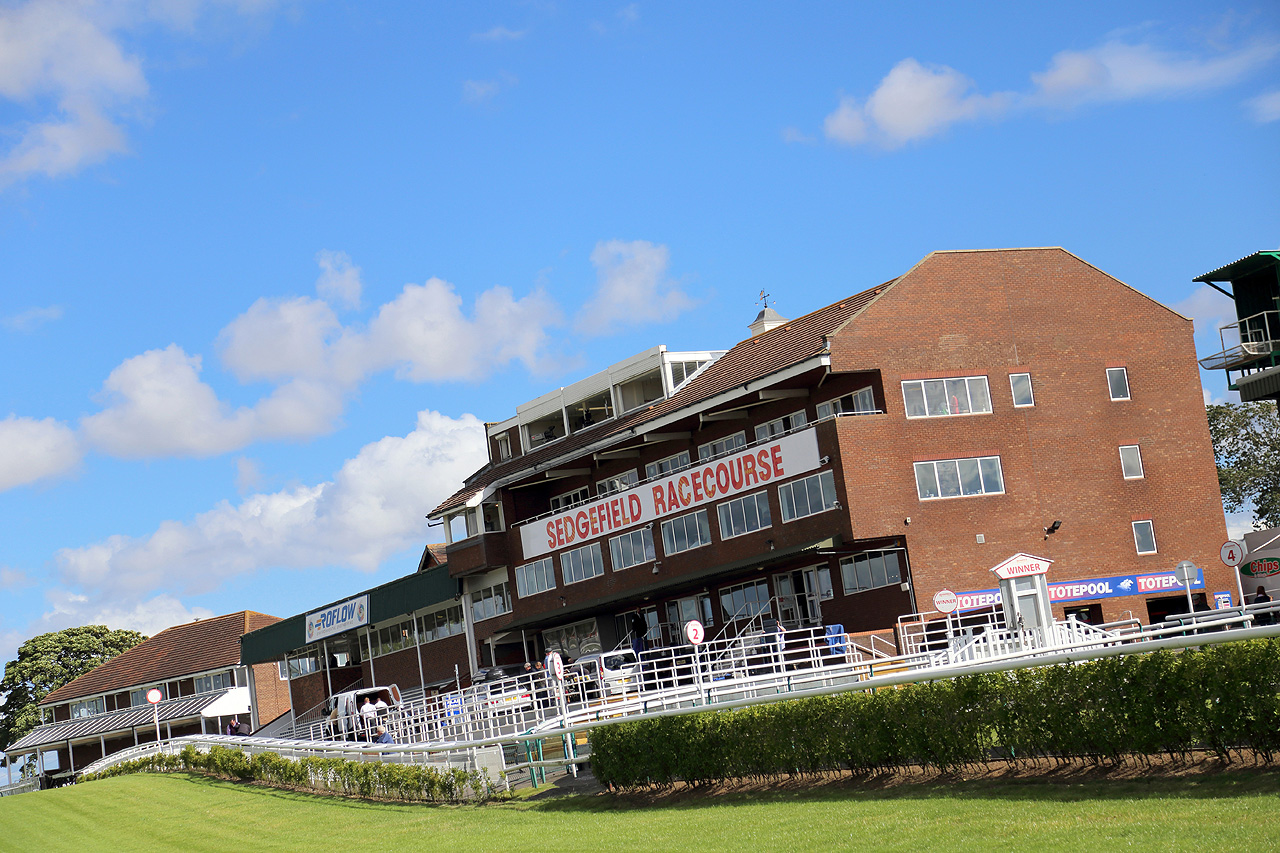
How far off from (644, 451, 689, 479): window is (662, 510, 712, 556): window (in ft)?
7.06

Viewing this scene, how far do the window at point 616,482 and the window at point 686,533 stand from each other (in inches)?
160

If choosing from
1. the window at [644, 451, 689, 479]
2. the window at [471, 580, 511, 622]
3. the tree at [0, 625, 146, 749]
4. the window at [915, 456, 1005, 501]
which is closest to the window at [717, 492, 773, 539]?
the window at [644, 451, 689, 479]

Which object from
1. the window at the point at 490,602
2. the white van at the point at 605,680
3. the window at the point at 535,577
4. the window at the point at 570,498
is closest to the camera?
the white van at the point at 605,680

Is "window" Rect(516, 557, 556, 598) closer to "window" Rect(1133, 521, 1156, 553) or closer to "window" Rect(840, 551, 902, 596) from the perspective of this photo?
"window" Rect(840, 551, 902, 596)

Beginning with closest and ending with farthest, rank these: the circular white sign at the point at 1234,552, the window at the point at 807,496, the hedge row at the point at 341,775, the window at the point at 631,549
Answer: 1. the hedge row at the point at 341,775
2. the circular white sign at the point at 1234,552
3. the window at the point at 807,496
4. the window at the point at 631,549

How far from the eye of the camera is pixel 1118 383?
39562 mm

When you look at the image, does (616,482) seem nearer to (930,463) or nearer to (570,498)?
(570,498)

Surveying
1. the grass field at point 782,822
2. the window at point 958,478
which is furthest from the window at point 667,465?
the grass field at point 782,822

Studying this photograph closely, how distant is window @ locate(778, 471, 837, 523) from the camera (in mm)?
35750

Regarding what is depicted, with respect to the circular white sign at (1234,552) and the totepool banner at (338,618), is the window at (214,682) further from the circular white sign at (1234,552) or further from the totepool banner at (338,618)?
the circular white sign at (1234,552)

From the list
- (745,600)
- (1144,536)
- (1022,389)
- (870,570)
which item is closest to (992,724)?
(870,570)

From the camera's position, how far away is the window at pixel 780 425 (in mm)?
39406

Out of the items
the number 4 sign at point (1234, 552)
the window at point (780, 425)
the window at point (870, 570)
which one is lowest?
the number 4 sign at point (1234, 552)

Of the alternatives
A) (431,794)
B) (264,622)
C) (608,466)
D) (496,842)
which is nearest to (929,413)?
(608,466)
